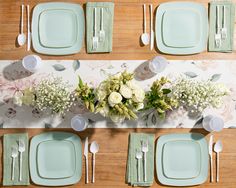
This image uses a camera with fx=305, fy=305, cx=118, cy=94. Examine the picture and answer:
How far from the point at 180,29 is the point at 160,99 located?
408 millimetres

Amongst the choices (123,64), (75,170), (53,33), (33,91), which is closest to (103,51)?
(123,64)

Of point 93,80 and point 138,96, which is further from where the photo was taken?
point 93,80

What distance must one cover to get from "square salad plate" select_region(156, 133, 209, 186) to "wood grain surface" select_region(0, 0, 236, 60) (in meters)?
0.45

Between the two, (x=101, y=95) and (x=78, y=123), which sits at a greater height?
(x=101, y=95)

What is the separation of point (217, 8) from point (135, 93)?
678 millimetres

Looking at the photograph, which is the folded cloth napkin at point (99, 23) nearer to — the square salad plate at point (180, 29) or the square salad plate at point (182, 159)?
the square salad plate at point (180, 29)

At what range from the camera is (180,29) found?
1.65 meters

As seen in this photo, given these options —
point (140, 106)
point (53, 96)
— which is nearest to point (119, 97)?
point (140, 106)

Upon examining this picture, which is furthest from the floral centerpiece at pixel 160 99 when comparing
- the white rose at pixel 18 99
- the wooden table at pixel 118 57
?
the white rose at pixel 18 99

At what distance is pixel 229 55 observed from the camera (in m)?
1.66

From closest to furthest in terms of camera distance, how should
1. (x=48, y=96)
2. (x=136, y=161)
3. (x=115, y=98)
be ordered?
(x=115, y=98) → (x=48, y=96) → (x=136, y=161)

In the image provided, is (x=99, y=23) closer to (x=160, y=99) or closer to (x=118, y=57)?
(x=118, y=57)

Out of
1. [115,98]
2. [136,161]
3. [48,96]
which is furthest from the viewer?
[136,161]

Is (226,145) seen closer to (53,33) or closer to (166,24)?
(166,24)
